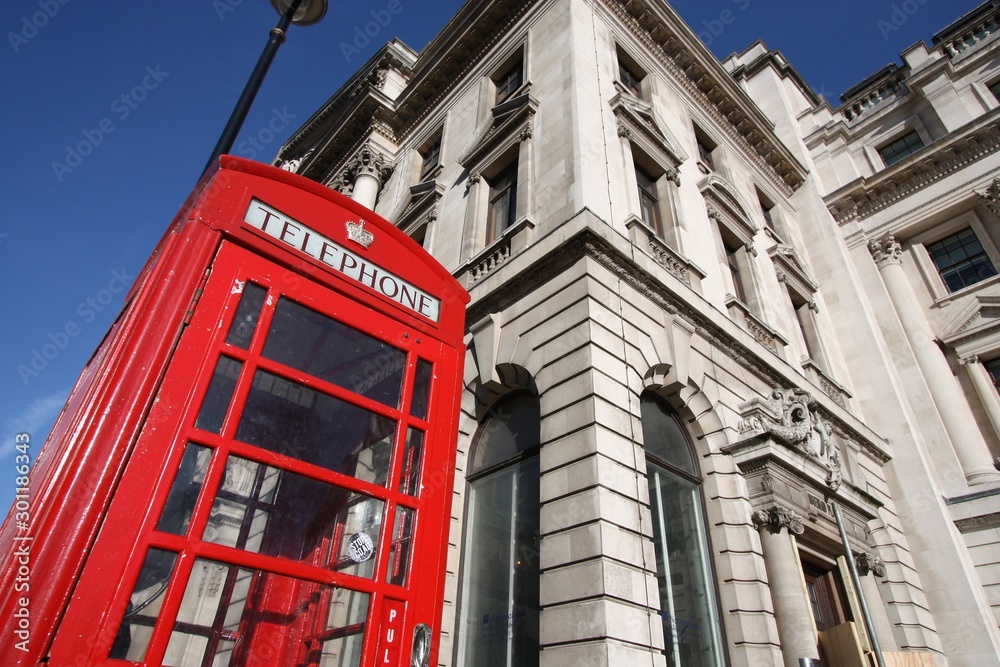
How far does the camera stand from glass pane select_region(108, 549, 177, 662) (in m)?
2.62

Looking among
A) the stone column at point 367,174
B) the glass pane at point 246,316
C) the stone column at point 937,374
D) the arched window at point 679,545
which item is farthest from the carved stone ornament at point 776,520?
the stone column at point 367,174

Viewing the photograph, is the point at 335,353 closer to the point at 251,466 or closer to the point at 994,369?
the point at 251,466

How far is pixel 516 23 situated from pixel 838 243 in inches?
452

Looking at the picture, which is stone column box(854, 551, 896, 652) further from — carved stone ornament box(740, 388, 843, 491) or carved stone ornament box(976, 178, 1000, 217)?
carved stone ornament box(976, 178, 1000, 217)

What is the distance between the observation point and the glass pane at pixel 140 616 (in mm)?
2619

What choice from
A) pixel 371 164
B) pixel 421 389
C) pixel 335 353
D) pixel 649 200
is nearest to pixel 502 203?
pixel 649 200

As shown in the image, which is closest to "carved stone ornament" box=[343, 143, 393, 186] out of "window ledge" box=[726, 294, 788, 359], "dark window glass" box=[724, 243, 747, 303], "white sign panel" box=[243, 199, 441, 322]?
"dark window glass" box=[724, 243, 747, 303]

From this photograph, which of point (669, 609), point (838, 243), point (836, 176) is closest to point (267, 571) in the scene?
point (669, 609)

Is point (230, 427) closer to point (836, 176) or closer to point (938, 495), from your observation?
point (938, 495)

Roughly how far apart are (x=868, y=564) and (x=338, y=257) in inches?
425

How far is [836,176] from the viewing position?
20453 mm

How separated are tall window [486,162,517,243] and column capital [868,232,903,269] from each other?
12.6m

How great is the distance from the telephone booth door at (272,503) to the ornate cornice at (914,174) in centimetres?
1947

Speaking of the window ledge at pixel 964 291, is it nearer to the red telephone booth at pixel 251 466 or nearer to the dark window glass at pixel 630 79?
the dark window glass at pixel 630 79
